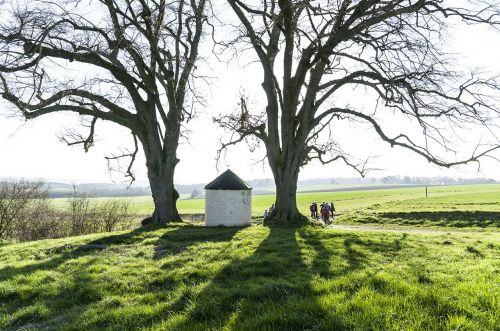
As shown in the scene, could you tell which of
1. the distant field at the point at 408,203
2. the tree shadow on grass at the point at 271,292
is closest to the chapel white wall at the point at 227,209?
the tree shadow on grass at the point at 271,292

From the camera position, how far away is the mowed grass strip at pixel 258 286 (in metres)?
5.22

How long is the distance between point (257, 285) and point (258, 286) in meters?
0.13

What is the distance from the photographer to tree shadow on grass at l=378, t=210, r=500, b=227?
93.0 feet

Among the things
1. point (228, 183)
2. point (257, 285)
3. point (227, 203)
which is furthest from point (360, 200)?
point (257, 285)

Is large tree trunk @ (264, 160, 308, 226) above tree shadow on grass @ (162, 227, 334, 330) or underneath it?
above

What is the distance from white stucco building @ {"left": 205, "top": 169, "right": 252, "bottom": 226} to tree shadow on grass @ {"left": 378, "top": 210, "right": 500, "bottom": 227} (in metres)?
15.9

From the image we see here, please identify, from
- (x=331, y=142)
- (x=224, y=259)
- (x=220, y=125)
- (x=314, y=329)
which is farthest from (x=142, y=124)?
(x=314, y=329)

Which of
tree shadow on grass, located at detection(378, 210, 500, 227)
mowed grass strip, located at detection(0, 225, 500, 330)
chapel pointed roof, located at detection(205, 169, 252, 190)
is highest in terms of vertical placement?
chapel pointed roof, located at detection(205, 169, 252, 190)

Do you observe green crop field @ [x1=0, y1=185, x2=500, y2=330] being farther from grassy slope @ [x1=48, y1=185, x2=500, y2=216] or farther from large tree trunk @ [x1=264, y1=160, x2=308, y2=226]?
grassy slope @ [x1=48, y1=185, x2=500, y2=216]

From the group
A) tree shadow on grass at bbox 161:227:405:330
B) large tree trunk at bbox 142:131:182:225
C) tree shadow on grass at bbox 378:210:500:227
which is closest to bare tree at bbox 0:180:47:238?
large tree trunk at bbox 142:131:182:225

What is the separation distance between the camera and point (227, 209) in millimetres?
20125

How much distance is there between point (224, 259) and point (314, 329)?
5.43m

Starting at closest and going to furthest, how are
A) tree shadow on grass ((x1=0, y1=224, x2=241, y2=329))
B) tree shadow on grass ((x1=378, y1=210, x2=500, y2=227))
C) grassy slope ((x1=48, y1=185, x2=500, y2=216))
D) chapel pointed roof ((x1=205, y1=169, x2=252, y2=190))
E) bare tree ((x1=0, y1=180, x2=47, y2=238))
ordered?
1. tree shadow on grass ((x1=0, y1=224, x2=241, y2=329))
2. chapel pointed roof ((x1=205, y1=169, x2=252, y2=190))
3. bare tree ((x1=0, y1=180, x2=47, y2=238))
4. tree shadow on grass ((x1=378, y1=210, x2=500, y2=227))
5. grassy slope ((x1=48, y1=185, x2=500, y2=216))

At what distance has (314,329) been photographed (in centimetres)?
481
